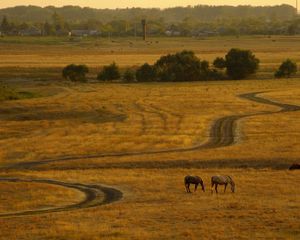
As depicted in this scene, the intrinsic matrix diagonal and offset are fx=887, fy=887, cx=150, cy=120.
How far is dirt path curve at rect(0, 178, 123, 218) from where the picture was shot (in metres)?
30.9

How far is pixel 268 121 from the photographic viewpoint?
6525 cm

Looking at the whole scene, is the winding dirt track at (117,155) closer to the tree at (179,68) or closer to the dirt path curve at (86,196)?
the dirt path curve at (86,196)

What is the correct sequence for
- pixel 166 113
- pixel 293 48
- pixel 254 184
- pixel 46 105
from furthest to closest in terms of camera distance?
pixel 293 48, pixel 46 105, pixel 166 113, pixel 254 184

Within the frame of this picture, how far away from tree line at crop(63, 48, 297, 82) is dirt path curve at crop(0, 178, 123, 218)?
230 feet

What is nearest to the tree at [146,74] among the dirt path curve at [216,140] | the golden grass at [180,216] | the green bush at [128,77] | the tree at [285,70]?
the green bush at [128,77]

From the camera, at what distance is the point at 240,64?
11419cm

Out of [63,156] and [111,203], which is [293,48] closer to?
[63,156]

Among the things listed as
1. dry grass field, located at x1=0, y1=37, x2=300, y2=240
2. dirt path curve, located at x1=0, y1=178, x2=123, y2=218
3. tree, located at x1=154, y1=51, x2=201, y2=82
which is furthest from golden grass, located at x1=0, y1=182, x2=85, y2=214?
tree, located at x1=154, y1=51, x2=201, y2=82

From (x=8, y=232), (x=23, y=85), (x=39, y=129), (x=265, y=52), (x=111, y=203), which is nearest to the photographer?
(x=8, y=232)

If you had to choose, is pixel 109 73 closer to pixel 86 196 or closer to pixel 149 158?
pixel 149 158

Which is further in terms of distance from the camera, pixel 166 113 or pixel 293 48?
pixel 293 48

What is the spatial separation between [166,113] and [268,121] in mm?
10062

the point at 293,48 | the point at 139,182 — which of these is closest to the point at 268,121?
the point at 139,182

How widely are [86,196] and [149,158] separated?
14.1m
